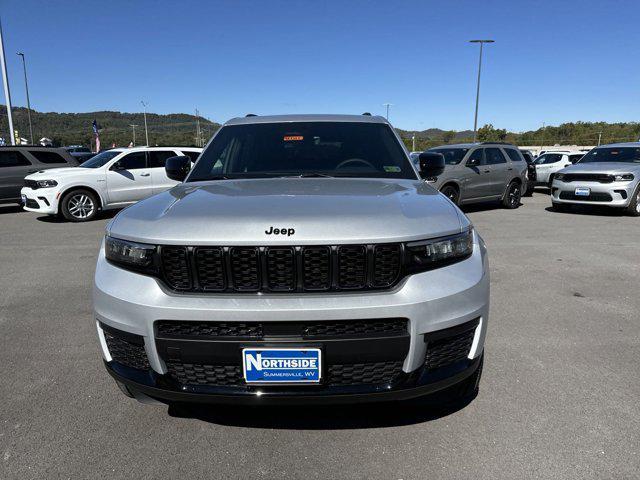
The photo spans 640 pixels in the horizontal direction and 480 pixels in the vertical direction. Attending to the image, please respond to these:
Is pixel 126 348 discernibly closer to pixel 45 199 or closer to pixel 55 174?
pixel 45 199

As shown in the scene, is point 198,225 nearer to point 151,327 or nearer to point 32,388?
point 151,327

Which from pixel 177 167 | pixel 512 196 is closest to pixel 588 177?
pixel 512 196

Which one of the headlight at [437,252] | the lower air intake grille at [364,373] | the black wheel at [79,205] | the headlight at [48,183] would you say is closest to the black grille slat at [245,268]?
the lower air intake grille at [364,373]

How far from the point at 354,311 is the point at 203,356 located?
2.24ft

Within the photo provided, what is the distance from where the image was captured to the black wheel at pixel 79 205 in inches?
425

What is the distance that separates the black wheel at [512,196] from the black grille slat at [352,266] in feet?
39.7

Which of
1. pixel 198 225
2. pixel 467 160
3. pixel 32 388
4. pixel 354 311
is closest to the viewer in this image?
pixel 354 311

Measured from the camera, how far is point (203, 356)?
2012 mm

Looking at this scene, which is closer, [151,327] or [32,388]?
[151,327]

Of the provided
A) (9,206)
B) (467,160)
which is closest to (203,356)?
(467,160)

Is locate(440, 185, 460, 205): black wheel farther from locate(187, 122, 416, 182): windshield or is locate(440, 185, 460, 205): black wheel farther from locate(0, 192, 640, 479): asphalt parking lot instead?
locate(187, 122, 416, 182): windshield

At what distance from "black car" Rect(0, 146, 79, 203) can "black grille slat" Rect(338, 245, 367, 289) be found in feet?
40.7

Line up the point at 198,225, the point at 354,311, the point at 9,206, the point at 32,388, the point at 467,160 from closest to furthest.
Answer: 1. the point at 354,311
2. the point at 198,225
3. the point at 32,388
4. the point at 467,160
5. the point at 9,206

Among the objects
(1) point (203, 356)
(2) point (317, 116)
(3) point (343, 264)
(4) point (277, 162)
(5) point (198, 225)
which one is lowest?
(1) point (203, 356)
